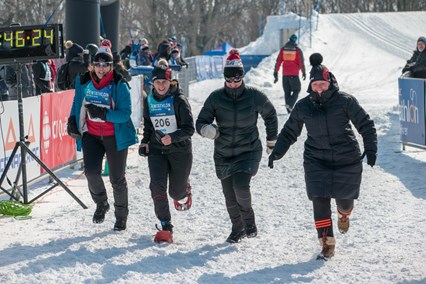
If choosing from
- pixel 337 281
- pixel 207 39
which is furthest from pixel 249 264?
pixel 207 39

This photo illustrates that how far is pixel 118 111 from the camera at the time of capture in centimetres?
759

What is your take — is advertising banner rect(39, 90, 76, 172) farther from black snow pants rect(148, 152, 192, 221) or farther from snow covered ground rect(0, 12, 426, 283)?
black snow pants rect(148, 152, 192, 221)

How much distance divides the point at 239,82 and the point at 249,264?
1648 mm

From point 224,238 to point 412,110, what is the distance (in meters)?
5.89

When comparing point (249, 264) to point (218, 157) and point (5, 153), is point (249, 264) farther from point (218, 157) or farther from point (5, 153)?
point (5, 153)

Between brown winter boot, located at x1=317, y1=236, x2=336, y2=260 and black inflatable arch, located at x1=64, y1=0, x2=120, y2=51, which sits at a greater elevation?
black inflatable arch, located at x1=64, y1=0, x2=120, y2=51

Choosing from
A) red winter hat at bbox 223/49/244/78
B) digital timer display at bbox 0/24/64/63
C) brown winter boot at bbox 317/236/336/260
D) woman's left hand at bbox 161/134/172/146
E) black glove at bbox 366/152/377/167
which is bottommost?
brown winter boot at bbox 317/236/336/260

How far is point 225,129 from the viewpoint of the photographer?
744 centimetres

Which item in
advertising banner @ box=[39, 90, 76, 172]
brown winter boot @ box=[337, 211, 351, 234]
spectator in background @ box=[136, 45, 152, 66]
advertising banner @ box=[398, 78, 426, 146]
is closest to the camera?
brown winter boot @ box=[337, 211, 351, 234]

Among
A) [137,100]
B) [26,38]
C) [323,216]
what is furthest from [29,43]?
[137,100]

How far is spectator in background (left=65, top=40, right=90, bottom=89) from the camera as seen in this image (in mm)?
11961

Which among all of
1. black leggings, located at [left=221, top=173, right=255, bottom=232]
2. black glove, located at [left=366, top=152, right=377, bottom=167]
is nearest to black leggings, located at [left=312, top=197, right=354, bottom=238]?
black glove, located at [left=366, top=152, right=377, bottom=167]

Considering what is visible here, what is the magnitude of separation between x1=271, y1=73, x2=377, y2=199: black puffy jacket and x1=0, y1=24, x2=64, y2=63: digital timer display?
286 centimetres

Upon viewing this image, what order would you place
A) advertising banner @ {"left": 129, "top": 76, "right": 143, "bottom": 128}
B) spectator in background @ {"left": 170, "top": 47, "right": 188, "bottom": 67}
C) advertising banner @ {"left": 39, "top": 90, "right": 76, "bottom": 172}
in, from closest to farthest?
advertising banner @ {"left": 39, "top": 90, "right": 76, "bottom": 172}, advertising banner @ {"left": 129, "top": 76, "right": 143, "bottom": 128}, spectator in background @ {"left": 170, "top": 47, "right": 188, "bottom": 67}
